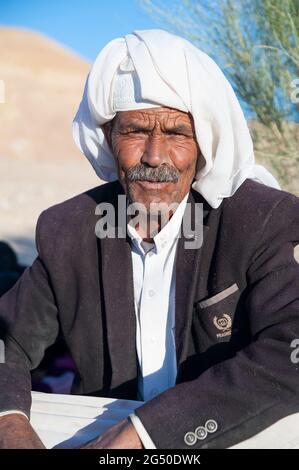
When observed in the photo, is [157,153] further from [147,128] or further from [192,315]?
[192,315]

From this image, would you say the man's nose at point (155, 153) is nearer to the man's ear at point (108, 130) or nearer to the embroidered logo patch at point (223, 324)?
the man's ear at point (108, 130)

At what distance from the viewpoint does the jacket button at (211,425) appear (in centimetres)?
237

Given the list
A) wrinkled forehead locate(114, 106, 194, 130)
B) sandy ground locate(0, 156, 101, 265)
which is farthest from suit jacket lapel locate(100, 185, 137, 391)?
sandy ground locate(0, 156, 101, 265)

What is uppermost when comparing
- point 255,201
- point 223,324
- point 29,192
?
point 255,201

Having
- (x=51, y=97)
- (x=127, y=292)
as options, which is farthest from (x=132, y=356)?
(x=51, y=97)

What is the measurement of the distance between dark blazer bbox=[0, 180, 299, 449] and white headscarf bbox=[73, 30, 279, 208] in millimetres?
115

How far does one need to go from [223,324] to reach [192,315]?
4.6 inches

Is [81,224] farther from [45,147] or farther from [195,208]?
[45,147]

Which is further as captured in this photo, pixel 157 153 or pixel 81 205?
pixel 81 205

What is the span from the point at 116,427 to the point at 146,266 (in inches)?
28.0

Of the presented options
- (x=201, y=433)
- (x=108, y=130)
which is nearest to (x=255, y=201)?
(x=108, y=130)

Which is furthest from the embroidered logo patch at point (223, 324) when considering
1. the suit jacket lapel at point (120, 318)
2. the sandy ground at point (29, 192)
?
the sandy ground at point (29, 192)

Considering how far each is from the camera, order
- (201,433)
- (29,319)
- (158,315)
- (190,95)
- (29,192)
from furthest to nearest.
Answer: (29,192) → (29,319) → (158,315) → (190,95) → (201,433)

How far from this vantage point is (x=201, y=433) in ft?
7.79
